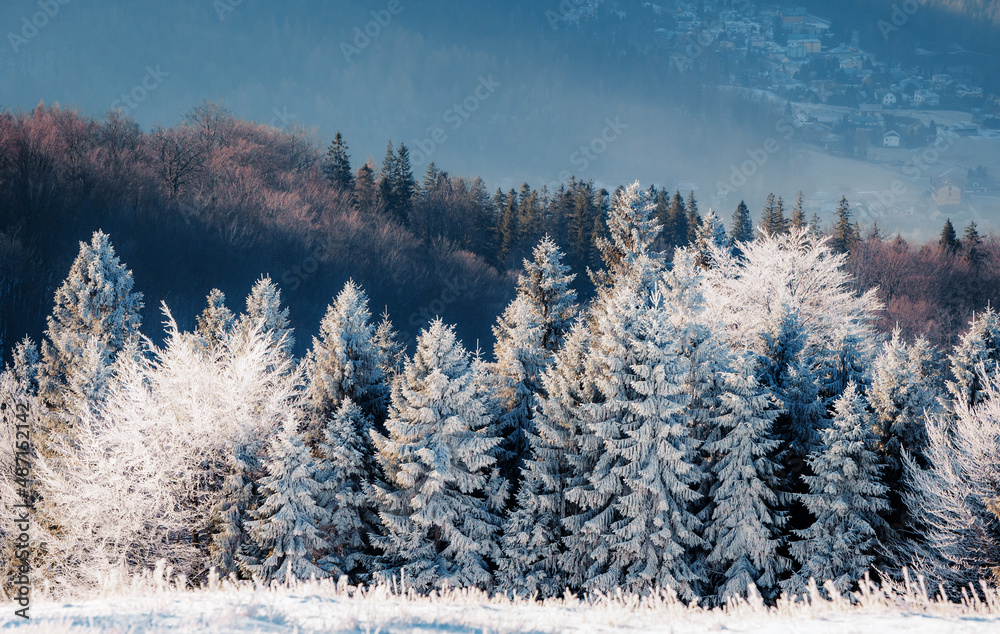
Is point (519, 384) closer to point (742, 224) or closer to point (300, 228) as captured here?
point (300, 228)

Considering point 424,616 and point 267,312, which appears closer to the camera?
point 424,616

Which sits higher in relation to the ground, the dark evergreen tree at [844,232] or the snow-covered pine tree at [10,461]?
the dark evergreen tree at [844,232]

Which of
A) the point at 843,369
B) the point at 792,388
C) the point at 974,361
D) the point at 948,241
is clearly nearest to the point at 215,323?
the point at 792,388

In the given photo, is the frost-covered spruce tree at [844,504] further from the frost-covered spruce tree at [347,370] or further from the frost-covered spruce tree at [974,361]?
the frost-covered spruce tree at [347,370]

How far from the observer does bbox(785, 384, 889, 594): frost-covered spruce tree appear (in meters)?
20.1

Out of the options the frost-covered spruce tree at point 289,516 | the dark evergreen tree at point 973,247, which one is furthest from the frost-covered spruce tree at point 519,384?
the dark evergreen tree at point 973,247

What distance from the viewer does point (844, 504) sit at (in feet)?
66.7

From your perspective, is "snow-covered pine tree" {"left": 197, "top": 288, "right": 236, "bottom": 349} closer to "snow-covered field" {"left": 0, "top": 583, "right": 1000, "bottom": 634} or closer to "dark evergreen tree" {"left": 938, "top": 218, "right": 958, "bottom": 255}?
"snow-covered field" {"left": 0, "top": 583, "right": 1000, "bottom": 634}

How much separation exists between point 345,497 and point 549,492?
7600 mm

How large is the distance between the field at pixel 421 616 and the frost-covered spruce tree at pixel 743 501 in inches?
520

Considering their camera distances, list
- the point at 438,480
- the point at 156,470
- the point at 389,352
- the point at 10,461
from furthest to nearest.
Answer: the point at 389,352
the point at 10,461
the point at 438,480
the point at 156,470

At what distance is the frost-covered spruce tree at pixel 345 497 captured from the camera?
74.8 ft

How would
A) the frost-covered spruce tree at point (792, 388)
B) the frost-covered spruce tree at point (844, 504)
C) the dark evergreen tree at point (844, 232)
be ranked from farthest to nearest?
the dark evergreen tree at point (844, 232)
the frost-covered spruce tree at point (792, 388)
the frost-covered spruce tree at point (844, 504)

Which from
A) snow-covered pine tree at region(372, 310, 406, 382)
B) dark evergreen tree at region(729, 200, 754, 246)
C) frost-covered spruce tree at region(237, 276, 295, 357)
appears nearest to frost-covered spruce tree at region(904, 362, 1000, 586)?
snow-covered pine tree at region(372, 310, 406, 382)
